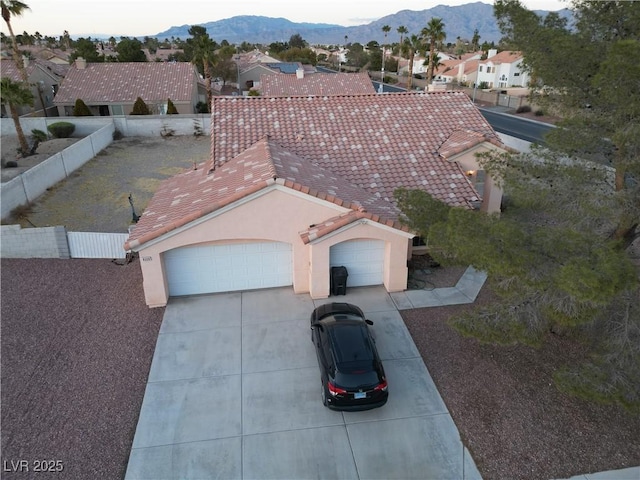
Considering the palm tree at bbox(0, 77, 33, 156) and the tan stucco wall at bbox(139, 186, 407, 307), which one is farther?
the palm tree at bbox(0, 77, 33, 156)

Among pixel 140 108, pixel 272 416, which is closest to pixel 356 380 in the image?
pixel 272 416

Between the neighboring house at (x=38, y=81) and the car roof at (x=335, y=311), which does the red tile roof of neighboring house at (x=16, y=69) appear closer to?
the neighboring house at (x=38, y=81)

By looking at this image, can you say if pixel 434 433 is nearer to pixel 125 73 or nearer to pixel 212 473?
pixel 212 473

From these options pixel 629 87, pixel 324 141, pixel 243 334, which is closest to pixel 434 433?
pixel 243 334

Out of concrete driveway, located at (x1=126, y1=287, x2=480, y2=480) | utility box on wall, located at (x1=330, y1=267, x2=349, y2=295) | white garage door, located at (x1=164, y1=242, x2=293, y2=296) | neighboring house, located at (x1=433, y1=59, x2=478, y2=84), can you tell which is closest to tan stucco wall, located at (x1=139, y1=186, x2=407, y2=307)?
utility box on wall, located at (x1=330, y1=267, x2=349, y2=295)

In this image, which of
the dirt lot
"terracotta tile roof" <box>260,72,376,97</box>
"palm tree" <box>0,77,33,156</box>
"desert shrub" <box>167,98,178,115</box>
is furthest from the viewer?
"terracotta tile roof" <box>260,72,376,97</box>

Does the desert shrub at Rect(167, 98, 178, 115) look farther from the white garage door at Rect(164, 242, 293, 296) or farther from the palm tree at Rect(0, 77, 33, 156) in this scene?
the white garage door at Rect(164, 242, 293, 296)
